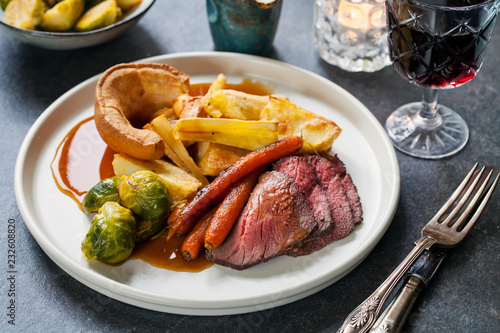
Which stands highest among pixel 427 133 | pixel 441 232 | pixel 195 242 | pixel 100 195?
pixel 100 195

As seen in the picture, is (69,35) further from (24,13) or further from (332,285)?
(332,285)

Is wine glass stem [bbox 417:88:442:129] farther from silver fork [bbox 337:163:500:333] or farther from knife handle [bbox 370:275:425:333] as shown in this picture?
knife handle [bbox 370:275:425:333]

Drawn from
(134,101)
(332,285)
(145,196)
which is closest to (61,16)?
(134,101)

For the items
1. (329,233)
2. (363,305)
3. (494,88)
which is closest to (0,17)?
(329,233)

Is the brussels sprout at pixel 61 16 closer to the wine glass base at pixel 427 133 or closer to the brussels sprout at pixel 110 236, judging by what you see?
the brussels sprout at pixel 110 236

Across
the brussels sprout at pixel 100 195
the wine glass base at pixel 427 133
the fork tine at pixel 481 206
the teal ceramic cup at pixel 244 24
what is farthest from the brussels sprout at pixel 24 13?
the fork tine at pixel 481 206

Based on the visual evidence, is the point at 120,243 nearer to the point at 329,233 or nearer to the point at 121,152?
the point at 121,152

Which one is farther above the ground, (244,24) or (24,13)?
(24,13)
